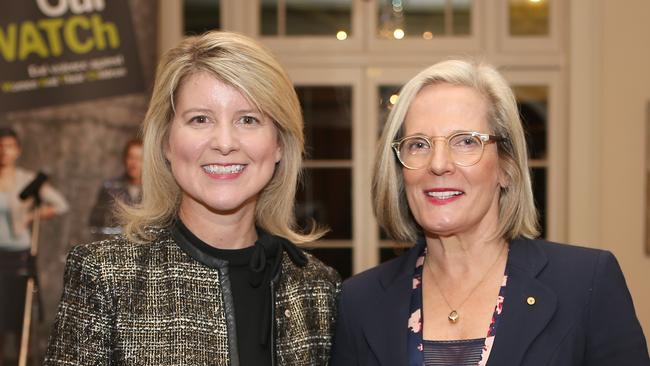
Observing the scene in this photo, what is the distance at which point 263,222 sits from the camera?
2.30m

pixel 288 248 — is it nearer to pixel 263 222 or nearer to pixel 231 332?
pixel 263 222

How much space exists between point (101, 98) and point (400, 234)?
8.91ft

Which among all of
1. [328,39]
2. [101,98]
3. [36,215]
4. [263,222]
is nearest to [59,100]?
[101,98]

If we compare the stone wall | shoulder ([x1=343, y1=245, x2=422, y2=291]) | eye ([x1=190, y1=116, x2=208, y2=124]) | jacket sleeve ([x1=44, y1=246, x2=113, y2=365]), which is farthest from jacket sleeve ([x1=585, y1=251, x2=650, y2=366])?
the stone wall

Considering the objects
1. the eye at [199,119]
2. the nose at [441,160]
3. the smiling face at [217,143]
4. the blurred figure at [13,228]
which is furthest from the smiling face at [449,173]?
the blurred figure at [13,228]

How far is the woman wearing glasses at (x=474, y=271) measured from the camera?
6.57ft

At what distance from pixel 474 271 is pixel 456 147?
326 millimetres

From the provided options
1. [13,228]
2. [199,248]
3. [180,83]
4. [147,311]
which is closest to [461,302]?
[199,248]

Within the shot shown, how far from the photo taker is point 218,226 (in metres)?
2.09

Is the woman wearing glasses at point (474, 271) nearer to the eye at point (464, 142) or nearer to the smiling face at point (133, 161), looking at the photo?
the eye at point (464, 142)

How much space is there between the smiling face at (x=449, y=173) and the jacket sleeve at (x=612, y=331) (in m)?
0.35

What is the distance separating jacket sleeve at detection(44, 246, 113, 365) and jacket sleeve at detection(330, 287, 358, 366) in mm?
613

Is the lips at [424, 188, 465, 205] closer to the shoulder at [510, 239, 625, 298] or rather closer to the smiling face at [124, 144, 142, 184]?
the shoulder at [510, 239, 625, 298]

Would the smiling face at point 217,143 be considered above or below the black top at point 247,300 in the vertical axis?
above
